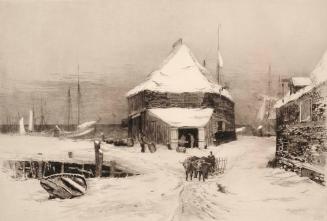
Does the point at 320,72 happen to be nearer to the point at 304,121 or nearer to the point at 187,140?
the point at 304,121

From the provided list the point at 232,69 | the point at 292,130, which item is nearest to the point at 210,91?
the point at 232,69

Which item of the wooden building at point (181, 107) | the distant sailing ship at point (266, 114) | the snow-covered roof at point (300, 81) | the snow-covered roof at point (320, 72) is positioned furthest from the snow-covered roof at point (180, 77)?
the snow-covered roof at point (320, 72)

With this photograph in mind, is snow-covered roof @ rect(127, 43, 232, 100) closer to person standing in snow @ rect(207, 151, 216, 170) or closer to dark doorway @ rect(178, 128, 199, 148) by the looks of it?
dark doorway @ rect(178, 128, 199, 148)

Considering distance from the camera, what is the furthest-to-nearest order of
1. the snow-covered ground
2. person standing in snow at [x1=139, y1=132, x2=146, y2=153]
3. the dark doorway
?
1. person standing in snow at [x1=139, y1=132, x2=146, y2=153]
2. the dark doorway
3. the snow-covered ground

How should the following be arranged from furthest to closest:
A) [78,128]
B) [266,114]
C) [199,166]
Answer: [266,114]
[78,128]
[199,166]

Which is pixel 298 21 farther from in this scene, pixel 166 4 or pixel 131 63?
pixel 131 63

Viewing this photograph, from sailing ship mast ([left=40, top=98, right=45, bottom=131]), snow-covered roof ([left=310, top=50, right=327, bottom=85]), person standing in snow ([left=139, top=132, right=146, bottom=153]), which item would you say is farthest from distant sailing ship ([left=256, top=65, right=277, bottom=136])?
sailing ship mast ([left=40, top=98, right=45, bottom=131])

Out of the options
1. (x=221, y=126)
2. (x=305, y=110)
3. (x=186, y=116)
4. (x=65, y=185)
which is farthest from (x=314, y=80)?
(x=65, y=185)

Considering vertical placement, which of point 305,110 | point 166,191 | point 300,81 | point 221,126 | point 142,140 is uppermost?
point 300,81
